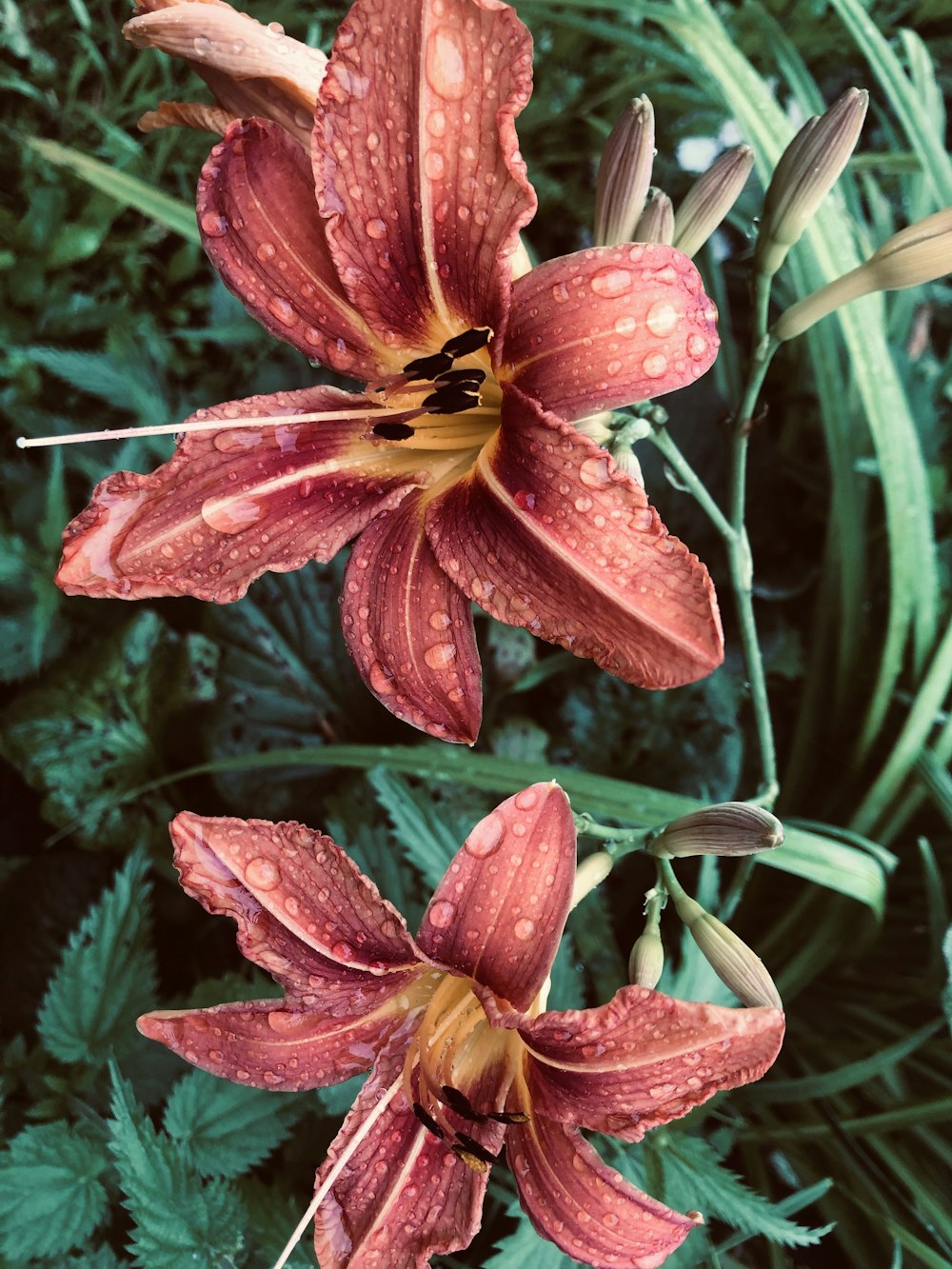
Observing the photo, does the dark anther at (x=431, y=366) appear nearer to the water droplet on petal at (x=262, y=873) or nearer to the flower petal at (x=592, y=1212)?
the water droplet on petal at (x=262, y=873)

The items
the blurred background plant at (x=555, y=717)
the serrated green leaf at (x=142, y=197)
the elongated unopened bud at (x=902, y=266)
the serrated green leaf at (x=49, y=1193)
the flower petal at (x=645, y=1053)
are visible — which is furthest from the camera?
the serrated green leaf at (x=142, y=197)

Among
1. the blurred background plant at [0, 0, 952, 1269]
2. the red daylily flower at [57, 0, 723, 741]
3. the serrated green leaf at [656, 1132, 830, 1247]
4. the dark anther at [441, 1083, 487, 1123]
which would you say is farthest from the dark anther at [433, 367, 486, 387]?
the serrated green leaf at [656, 1132, 830, 1247]

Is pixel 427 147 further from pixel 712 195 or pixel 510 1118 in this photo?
pixel 510 1118

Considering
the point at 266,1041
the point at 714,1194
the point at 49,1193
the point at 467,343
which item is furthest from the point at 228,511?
the point at 714,1194

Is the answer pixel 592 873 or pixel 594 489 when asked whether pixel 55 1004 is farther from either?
pixel 594 489

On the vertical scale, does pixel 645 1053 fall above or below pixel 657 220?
below

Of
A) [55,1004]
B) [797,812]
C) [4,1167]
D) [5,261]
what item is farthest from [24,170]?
[797,812]

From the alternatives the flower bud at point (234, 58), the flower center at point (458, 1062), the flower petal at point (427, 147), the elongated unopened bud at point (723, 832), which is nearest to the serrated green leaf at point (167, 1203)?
the flower center at point (458, 1062)
